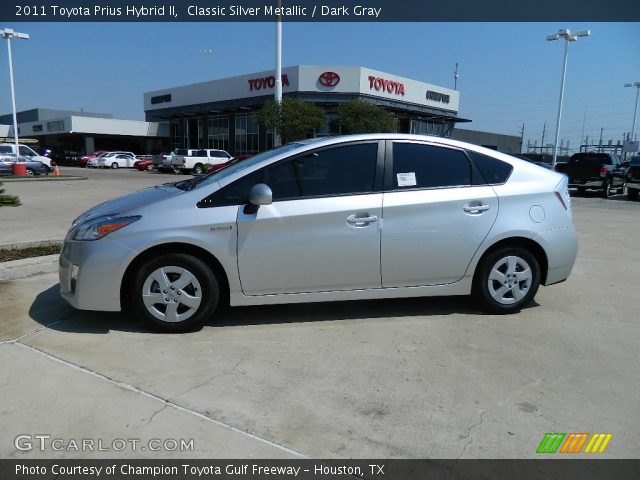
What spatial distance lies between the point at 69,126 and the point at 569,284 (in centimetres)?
6064

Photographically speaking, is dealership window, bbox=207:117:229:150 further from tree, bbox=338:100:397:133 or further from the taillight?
the taillight

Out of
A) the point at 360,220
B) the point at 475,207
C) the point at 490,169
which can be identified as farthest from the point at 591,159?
the point at 360,220

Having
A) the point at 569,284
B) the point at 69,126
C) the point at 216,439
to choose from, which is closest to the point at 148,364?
the point at 216,439

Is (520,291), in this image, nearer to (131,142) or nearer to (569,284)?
(569,284)

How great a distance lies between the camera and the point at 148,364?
3.70m

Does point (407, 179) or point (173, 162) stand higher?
point (407, 179)

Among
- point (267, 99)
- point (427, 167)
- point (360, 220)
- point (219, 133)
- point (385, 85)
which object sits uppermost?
point (385, 85)

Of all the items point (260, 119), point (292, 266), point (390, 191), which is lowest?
point (292, 266)

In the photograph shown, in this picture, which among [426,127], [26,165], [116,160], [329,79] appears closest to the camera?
[26,165]

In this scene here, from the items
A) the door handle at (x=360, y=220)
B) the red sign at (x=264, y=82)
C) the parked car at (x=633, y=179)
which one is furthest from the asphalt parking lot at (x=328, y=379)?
the red sign at (x=264, y=82)

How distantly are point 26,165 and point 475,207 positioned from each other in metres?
28.9

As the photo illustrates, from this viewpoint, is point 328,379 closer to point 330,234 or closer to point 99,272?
point 330,234

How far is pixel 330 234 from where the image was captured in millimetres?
4324

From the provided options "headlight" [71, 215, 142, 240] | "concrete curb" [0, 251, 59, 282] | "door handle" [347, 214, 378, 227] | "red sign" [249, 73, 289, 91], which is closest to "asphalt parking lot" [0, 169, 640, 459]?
"concrete curb" [0, 251, 59, 282]
